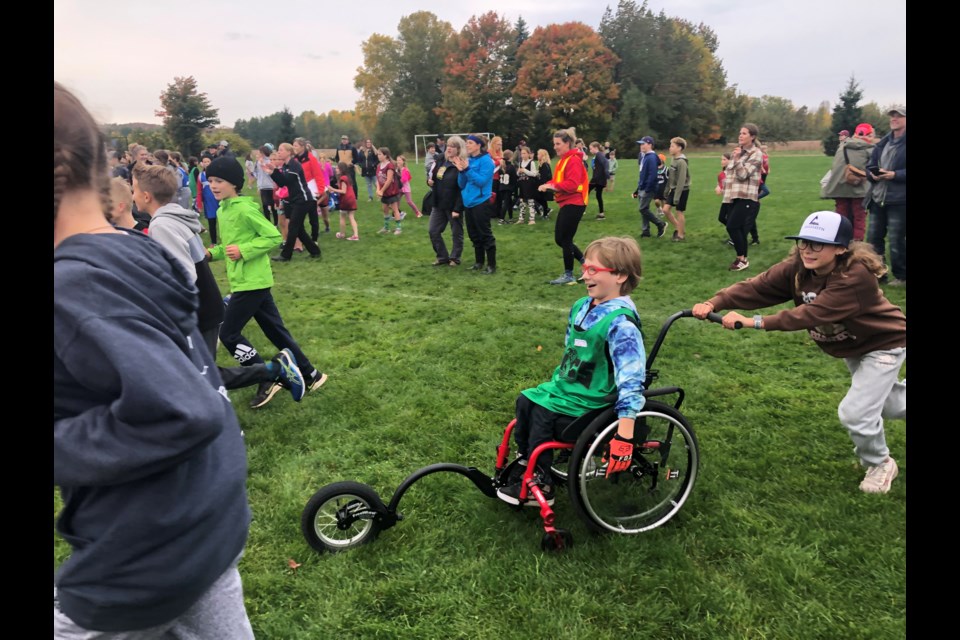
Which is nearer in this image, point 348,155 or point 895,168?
point 895,168

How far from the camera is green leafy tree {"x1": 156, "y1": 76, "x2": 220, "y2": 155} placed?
35.8m

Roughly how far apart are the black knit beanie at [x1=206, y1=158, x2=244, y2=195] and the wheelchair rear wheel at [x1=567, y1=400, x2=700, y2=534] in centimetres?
384

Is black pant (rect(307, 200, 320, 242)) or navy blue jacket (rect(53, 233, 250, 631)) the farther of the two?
black pant (rect(307, 200, 320, 242))

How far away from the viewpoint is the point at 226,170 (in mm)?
5000

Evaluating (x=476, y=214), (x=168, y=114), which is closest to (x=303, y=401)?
(x=476, y=214)

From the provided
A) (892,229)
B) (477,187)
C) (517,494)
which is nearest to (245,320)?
(517,494)

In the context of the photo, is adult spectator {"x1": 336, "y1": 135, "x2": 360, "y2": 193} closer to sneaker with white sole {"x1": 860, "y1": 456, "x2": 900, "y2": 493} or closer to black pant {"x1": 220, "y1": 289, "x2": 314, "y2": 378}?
black pant {"x1": 220, "y1": 289, "x2": 314, "y2": 378}

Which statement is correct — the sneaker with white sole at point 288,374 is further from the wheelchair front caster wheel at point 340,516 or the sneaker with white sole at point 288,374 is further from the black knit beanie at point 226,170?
the black knit beanie at point 226,170

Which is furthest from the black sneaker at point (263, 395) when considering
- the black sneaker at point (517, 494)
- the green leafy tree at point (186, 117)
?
the green leafy tree at point (186, 117)

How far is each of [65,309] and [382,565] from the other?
2.41 meters

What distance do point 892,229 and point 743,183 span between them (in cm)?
213

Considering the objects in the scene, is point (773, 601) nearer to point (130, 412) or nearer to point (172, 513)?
point (172, 513)

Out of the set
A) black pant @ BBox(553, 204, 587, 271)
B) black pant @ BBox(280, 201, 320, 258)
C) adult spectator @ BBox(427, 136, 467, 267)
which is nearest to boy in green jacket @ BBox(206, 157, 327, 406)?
black pant @ BBox(553, 204, 587, 271)

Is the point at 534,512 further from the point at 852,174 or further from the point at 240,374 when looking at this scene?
the point at 852,174
